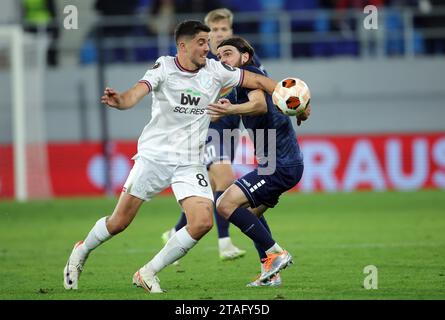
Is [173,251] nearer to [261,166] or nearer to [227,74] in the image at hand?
[261,166]

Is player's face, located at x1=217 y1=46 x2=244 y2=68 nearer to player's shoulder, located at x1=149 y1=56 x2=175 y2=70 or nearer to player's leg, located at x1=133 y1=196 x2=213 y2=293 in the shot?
player's shoulder, located at x1=149 y1=56 x2=175 y2=70

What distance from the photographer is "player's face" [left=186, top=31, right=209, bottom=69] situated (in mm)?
8352

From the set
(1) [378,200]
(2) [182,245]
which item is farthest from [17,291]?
(1) [378,200]

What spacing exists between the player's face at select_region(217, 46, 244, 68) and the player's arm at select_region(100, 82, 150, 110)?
1.48 meters

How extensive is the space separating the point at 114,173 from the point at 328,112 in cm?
561

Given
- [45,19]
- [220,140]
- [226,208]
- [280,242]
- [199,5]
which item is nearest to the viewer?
[226,208]

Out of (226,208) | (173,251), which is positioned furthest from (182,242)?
(226,208)

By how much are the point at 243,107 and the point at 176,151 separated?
72 cm

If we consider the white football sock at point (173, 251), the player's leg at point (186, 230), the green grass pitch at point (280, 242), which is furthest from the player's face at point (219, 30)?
the white football sock at point (173, 251)

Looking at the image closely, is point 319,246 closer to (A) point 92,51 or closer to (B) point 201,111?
(B) point 201,111

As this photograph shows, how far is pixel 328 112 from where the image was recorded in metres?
24.0

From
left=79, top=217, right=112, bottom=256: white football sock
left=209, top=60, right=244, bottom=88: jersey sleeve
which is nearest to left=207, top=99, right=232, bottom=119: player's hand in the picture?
left=209, top=60, right=244, bottom=88: jersey sleeve

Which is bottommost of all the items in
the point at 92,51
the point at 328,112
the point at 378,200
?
the point at 378,200

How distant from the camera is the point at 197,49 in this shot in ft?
27.4
